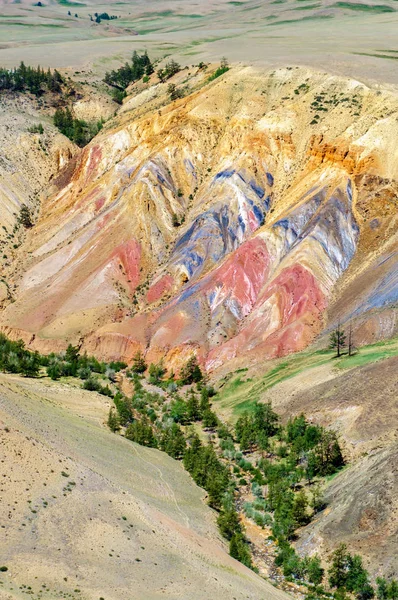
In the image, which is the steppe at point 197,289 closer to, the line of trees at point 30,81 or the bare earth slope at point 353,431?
the bare earth slope at point 353,431

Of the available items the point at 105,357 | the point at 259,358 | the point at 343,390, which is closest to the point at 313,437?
the point at 343,390

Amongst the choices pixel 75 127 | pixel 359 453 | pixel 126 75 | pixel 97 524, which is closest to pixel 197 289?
pixel 359 453

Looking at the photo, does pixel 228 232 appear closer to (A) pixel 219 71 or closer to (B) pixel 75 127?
(A) pixel 219 71

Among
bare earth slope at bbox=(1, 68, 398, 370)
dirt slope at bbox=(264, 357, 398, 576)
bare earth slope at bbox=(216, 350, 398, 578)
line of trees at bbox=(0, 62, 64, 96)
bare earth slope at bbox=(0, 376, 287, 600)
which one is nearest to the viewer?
bare earth slope at bbox=(0, 376, 287, 600)

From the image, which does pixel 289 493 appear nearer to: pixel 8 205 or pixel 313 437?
pixel 313 437

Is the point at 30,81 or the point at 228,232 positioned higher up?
the point at 30,81

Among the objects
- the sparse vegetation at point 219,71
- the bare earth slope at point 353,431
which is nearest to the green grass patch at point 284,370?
the bare earth slope at point 353,431

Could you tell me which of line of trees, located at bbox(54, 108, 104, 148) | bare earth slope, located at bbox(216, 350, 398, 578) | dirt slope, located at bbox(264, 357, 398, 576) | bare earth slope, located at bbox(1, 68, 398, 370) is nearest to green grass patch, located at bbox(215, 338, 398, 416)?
bare earth slope, located at bbox(216, 350, 398, 578)

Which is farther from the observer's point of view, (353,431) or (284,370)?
(284,370)

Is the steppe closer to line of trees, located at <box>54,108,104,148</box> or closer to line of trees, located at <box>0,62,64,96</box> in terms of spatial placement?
line of trees, located at <box>54,108,104,148</box>
